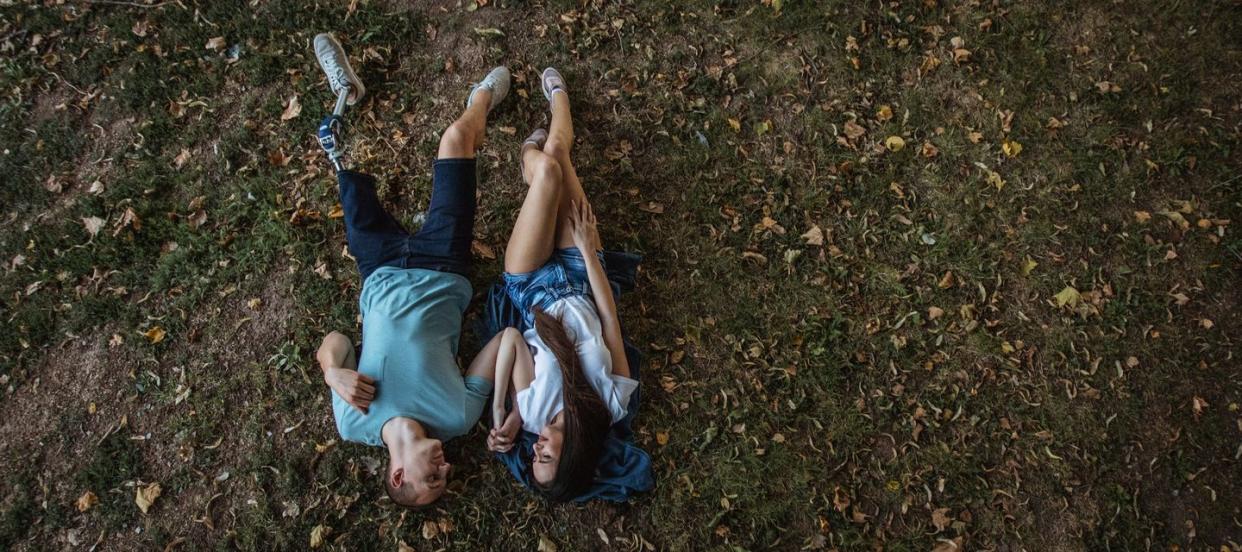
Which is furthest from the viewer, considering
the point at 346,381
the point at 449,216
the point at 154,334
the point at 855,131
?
the point at 855,131

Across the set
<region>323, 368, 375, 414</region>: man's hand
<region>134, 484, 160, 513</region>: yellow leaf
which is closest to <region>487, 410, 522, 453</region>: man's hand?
<region>323, 368, 375, 414</region>: man's hand

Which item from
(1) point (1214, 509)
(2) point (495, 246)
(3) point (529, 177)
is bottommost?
(1) point (1214, 509)

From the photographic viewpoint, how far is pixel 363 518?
4.81m

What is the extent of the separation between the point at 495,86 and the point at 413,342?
2.29 m

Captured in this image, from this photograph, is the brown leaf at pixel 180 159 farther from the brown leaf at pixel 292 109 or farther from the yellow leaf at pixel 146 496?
the yellow leaf at pixel 146 496

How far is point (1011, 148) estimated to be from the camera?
548 cm

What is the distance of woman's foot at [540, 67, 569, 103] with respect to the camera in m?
5.48

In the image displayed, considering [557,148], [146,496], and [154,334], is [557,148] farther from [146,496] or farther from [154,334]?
[146,496]

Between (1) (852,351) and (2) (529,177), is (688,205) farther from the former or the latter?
(1) (852,351)

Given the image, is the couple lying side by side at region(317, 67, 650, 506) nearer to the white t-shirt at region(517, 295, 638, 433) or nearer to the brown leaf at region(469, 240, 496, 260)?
the white t-shirt at region(517, 295, 638, 433)

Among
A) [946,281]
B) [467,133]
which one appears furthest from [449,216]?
[946,281]

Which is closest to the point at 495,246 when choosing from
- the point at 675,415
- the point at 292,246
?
the point at 292,246

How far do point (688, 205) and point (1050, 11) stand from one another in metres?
3.68

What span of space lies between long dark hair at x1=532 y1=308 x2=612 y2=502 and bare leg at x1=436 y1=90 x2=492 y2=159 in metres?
1.44
